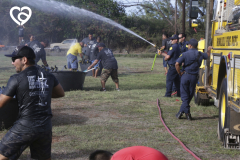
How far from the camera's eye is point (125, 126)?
6621 mm

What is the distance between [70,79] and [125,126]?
4464 mm

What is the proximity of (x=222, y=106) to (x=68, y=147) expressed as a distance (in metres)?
2.85

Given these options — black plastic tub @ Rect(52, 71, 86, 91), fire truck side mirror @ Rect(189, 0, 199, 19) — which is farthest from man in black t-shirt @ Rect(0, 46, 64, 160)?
black plastic tub @ Rect(52, 71, 86, 91)

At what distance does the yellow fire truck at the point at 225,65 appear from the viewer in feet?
15.2

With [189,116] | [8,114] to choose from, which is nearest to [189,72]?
[189,116]

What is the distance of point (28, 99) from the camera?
343 cm

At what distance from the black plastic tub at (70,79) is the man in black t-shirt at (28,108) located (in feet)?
22.2

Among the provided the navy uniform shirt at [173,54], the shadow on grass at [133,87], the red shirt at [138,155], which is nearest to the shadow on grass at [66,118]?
the navy uniform shirt at [173,54]

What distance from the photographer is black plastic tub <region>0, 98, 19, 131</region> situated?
5.53 metres

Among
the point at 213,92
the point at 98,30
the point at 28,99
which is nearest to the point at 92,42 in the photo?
the point at 213,92

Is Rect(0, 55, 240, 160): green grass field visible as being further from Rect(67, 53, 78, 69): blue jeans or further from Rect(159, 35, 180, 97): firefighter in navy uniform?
Rect(67, 53, 78, 69): blue jeans

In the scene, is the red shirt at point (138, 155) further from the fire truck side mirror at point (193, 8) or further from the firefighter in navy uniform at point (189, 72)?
the fire truck side mirror at point (193, 8)

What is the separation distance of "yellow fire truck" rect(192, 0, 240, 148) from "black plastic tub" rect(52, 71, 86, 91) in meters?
4.86

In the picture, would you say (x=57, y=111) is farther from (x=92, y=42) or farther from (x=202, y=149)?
(x=92, y=42)
